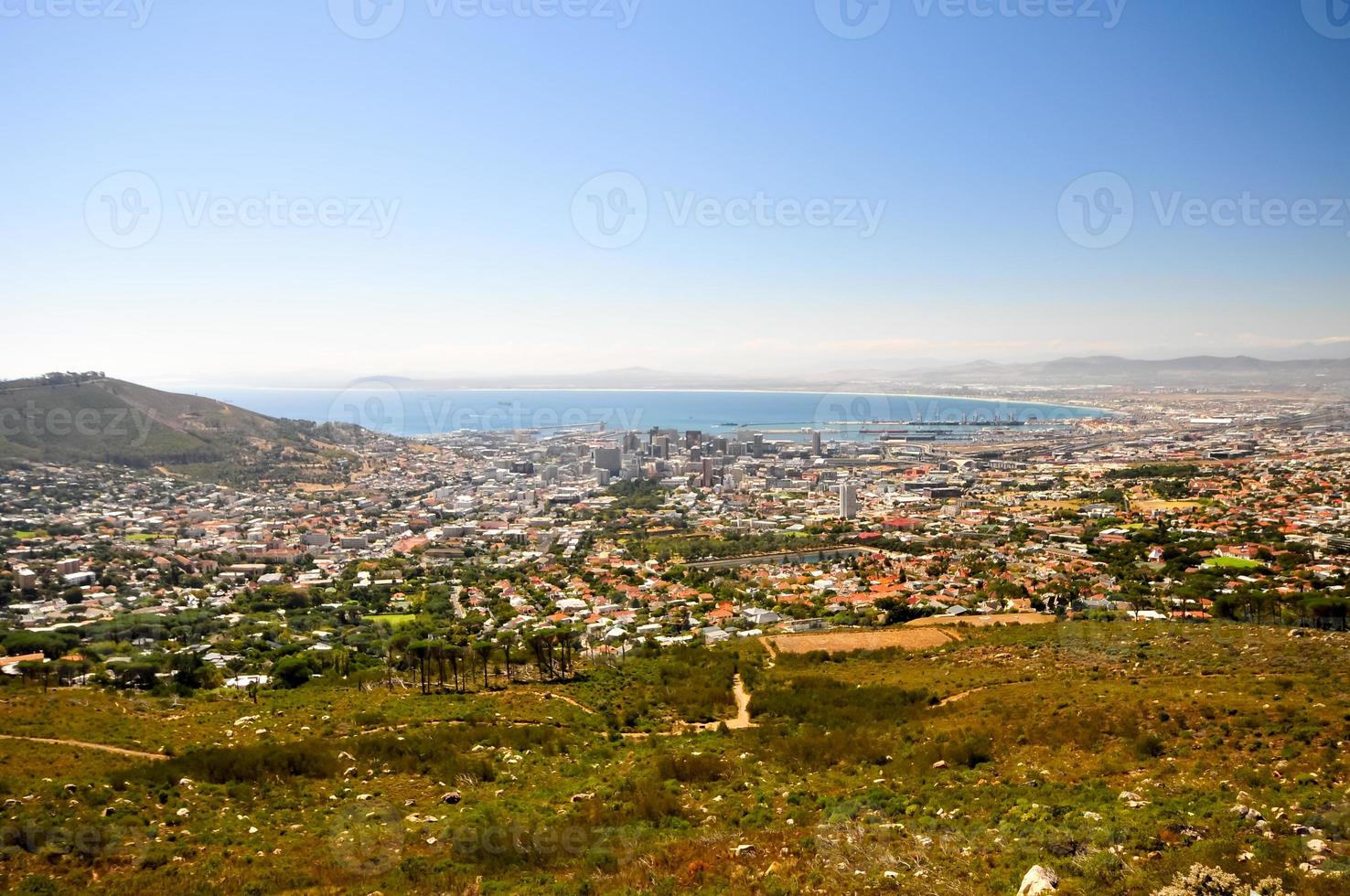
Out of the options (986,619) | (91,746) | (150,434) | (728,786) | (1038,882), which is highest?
(150,434)

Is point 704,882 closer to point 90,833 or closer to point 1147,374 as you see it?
point 90,833

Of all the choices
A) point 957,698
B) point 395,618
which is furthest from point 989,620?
point 395,618

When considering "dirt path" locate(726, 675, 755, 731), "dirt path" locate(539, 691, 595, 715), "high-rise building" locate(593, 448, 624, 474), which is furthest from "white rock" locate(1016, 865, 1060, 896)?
"high-rise building" locate(593, 448, 624, 474)

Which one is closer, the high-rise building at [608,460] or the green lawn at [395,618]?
the green lawn at [395,618]

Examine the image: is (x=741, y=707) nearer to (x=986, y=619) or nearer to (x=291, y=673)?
(x=986, y=619)

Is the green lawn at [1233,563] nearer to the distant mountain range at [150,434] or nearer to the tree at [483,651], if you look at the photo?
the tree at [483,651]

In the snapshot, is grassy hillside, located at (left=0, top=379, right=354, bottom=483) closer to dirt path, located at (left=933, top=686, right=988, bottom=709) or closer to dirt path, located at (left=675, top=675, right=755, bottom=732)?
dirt path, located at (left=675, top=675, right=755, bottom=732)

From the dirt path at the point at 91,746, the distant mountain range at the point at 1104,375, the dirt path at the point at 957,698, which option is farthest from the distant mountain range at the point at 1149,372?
the dirt path at the point at 91,746
